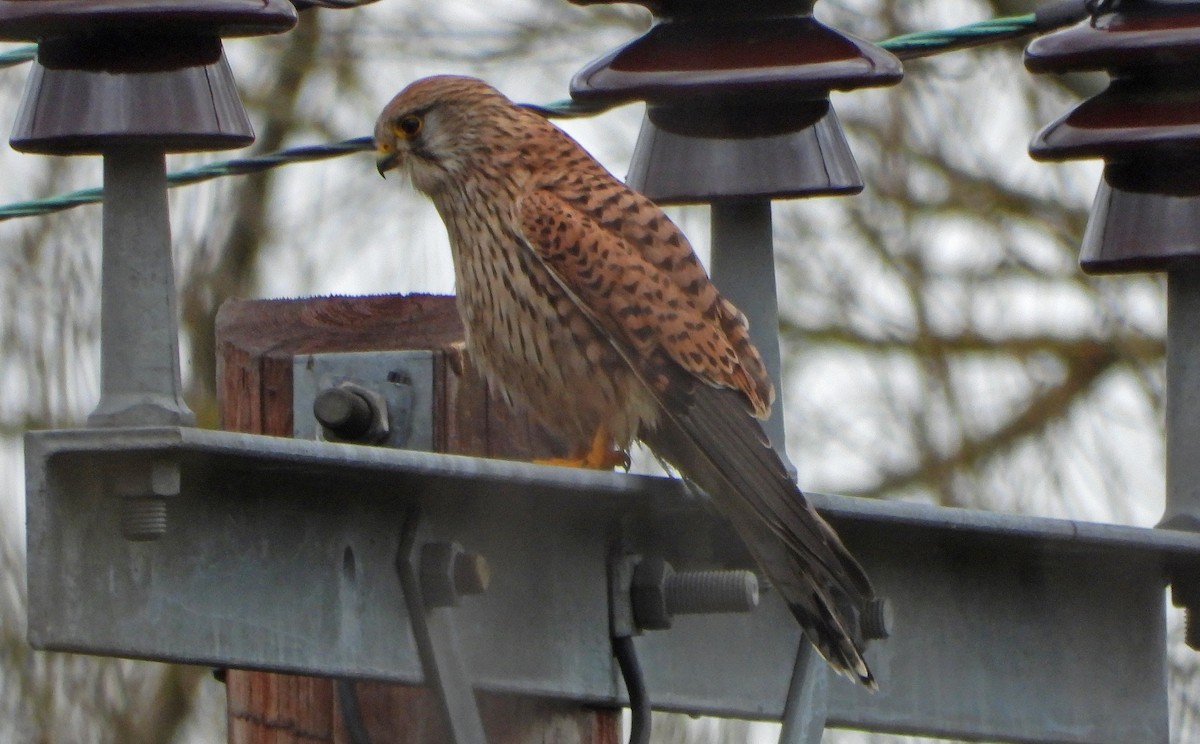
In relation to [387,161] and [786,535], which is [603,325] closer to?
[786,535]

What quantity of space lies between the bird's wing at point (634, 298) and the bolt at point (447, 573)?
100 cm

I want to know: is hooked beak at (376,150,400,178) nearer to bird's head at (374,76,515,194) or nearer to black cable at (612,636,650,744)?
bird's head at (374,76,515,194)

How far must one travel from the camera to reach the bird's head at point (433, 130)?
4715 mm

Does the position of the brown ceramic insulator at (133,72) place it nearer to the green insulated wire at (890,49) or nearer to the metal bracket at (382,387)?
the metal bracket at (382,387)

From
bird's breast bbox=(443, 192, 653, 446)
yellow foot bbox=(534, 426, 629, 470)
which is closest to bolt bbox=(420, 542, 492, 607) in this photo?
bird's breast bbox=(443, 192, 653, 446)

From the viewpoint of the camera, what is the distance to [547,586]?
9.76ft

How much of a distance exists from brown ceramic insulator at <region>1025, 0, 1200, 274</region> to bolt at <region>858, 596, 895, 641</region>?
0.89 meters

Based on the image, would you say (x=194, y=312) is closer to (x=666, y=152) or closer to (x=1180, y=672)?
(x=1180, y=672)

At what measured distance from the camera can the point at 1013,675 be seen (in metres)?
3.60

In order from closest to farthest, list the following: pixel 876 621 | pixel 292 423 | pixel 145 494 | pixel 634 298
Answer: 1. pixel 145 494
2. pixel 876 621
3. pixel 292 423
4. pixel 634 298

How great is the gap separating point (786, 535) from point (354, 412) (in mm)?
638

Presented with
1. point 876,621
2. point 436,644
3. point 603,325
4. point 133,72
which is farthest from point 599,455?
point 133,72

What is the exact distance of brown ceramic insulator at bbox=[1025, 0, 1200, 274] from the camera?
3654mm

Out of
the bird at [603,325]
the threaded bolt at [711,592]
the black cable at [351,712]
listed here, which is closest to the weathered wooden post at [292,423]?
the black cable at [351,712]
